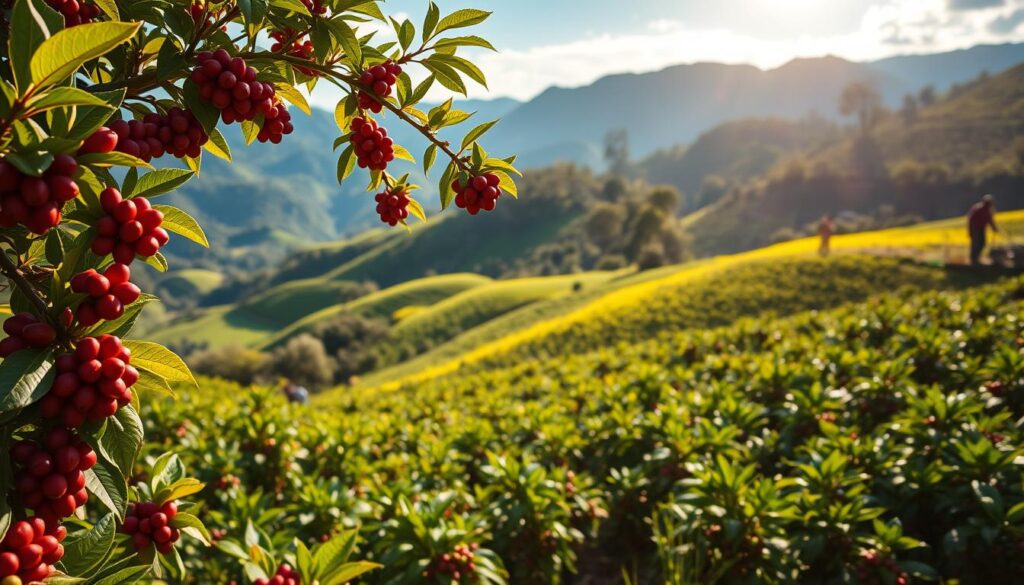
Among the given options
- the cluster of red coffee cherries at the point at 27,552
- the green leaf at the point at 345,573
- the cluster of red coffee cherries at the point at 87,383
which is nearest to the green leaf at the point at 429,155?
the cluster of red coffee cherries at the point at 87,383

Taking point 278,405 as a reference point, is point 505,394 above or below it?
below

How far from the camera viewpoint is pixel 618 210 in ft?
231

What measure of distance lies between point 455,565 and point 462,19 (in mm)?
3173

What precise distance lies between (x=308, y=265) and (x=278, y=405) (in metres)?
144

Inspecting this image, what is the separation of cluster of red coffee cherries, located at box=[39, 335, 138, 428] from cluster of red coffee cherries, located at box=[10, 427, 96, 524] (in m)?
0.08

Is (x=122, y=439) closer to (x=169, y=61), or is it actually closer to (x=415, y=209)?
(x=169, y=61)

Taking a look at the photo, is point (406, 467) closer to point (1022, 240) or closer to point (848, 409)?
point (848, 409)

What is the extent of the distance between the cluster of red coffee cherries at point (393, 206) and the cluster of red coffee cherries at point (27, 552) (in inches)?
58.5

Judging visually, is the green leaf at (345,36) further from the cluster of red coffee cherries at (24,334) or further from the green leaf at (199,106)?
the cluster of red coffee cherries at (24,334)

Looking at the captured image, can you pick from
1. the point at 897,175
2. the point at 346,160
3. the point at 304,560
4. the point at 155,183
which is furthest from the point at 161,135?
the point at 897,175

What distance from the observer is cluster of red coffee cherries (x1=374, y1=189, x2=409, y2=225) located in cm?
234

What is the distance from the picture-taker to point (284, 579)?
2.59m

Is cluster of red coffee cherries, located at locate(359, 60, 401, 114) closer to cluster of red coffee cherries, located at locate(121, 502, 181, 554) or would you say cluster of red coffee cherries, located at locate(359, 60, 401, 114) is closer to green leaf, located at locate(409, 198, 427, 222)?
green leaf, located at locate(409, 198, 427, 222)

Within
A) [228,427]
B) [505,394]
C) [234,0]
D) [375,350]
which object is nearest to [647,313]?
[505,394]
